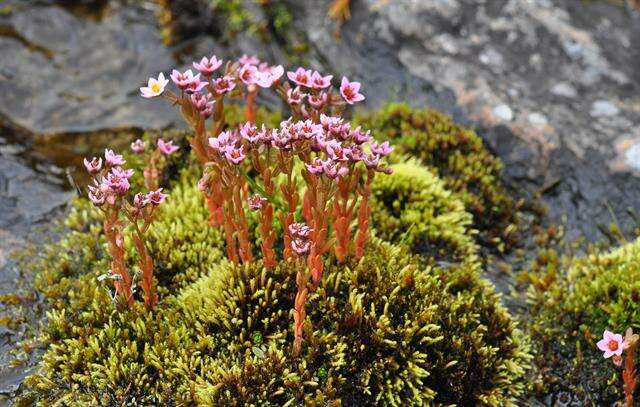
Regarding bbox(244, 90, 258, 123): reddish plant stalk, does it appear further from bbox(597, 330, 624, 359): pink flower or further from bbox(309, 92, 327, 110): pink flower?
bbox(597, 330, 624, 359): pink flower

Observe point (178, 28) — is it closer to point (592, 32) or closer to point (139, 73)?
point (139, 73)

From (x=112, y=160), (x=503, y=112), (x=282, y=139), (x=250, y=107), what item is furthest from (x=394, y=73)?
(x=112, y=160)

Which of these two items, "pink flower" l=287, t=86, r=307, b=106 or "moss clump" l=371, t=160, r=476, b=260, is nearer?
"pink flower" l=287, t=86, r=307, b=106

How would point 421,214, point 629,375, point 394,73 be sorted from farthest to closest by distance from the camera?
point 394,73 < point 421,214 < point 629,375

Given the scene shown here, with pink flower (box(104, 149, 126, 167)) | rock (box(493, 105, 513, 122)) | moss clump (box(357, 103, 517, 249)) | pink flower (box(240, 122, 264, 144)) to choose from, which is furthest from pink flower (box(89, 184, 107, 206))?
rock (box(493, 105, 513, 122))

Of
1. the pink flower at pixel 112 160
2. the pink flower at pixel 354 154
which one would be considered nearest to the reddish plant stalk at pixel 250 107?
the pink flower at pixel 112 160

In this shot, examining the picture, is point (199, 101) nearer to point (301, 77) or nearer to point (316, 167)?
point (301, 77)
